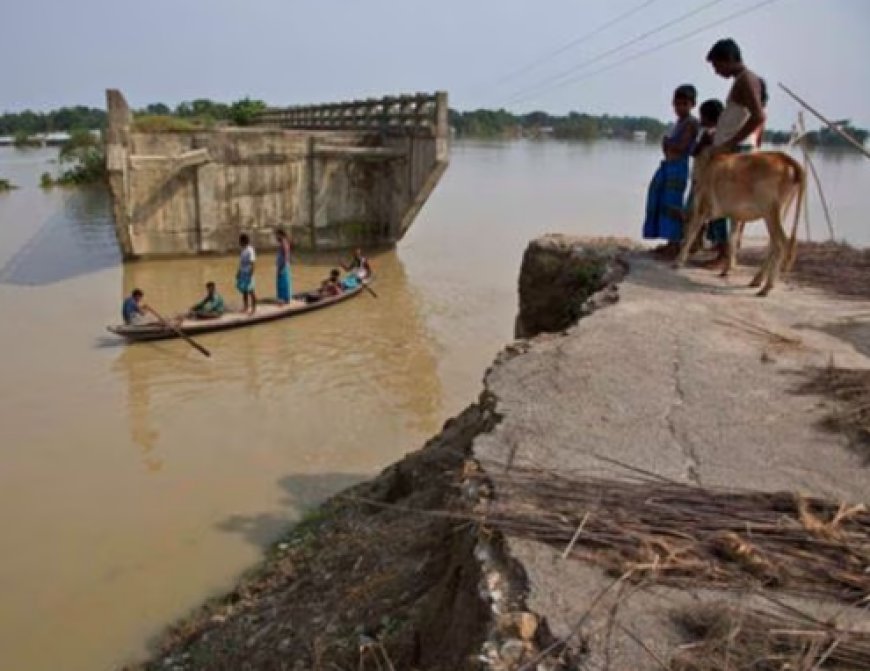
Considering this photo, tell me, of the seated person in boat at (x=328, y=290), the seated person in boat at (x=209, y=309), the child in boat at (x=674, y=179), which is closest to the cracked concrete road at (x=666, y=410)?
the child in boat at (x=674, y=179)

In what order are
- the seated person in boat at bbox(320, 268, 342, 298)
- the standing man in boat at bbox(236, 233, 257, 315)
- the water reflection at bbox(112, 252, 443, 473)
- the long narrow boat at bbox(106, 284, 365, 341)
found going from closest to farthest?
1. the water reflection at bbox(112, 252, 443, 473)
2. the long narrow boat at bbox(106, 284, 365, 341)
3. the standing man in boat at bbox(236, 233, 257, 315)
4. the seated person in boat at bbox(320, 268, 342, 298)

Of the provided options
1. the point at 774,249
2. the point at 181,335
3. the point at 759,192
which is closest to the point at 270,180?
the point at 181,335

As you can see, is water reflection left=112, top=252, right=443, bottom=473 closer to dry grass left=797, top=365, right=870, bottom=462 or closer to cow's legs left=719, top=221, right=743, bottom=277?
cow's legs left=719, top=221, right=743, bottom=277

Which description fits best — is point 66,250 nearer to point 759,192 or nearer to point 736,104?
point 736,104

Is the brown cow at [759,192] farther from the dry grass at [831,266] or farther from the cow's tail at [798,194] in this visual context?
the dry grass at [831,266]

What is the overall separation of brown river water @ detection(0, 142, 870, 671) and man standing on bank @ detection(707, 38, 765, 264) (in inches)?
186

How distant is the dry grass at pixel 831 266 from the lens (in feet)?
22.2

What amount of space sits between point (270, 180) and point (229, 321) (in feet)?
22.1

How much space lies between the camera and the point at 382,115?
68.3 ft

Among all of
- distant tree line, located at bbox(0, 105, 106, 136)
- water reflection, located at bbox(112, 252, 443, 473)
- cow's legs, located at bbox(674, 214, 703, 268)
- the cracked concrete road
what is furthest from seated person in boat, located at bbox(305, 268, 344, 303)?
distant tree line, located at bbox(0, 105, 106, 136)

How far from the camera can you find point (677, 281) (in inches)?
267

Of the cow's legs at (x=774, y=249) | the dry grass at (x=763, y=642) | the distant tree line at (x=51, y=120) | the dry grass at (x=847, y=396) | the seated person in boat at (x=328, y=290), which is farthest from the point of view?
the distant tree line at (x=51, y=120)

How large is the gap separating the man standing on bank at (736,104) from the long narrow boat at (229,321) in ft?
27.4

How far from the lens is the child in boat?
291 inches
